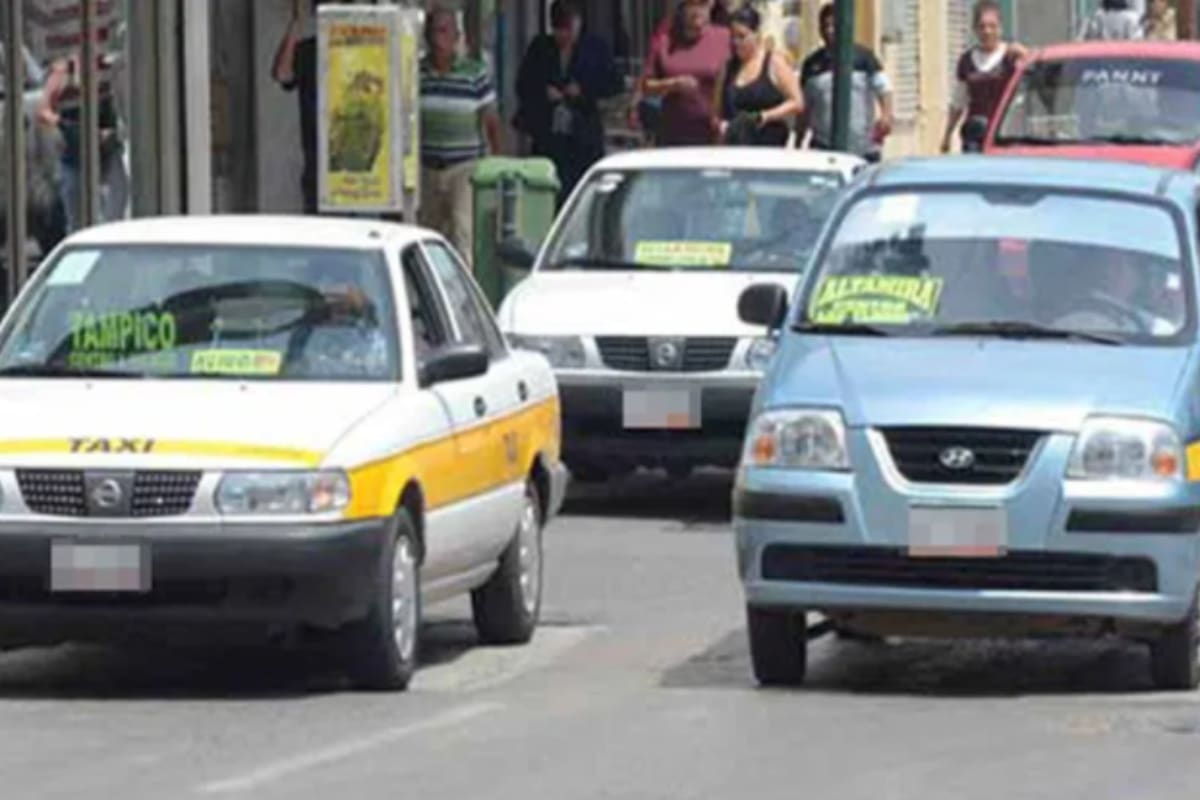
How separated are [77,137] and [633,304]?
5.23 m

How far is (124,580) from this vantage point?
484 inches

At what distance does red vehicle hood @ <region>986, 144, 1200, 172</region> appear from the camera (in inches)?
938

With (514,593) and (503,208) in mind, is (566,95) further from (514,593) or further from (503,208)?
(514,593)

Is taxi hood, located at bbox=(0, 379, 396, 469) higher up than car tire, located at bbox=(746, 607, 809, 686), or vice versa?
taxi hood, located at bbox=(0, 379, 396, 469)

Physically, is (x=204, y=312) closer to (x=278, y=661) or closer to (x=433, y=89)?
(x=278, y=661)

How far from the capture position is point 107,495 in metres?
12.3

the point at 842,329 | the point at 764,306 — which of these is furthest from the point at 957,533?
the point at 764,306

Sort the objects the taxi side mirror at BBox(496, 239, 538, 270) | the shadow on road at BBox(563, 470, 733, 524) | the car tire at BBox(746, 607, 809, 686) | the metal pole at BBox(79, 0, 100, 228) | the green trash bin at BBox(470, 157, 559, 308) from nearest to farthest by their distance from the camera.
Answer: the car tire at BBox(746, 607, 809, 686) → the shadow on road at BBox(563, 470, 733, 524) → the taxi side mirror at BBox(496, 239, 538, 270) → the metal pole at BBox(79, 0, 100, 228) → the green trash bin at BBox(470, 157, 559, 308)

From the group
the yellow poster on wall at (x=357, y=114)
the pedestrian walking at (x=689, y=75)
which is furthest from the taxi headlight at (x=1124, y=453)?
the pedestrian walking at (x=689, y=75)

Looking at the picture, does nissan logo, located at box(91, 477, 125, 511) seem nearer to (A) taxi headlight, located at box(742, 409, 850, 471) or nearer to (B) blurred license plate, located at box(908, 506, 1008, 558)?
(A) taxi headlight, located at box(742, 409, 850, 471)

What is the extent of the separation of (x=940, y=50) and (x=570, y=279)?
25.3 metres

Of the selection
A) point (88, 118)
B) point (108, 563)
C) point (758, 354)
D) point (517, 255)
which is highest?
point (88, 118)

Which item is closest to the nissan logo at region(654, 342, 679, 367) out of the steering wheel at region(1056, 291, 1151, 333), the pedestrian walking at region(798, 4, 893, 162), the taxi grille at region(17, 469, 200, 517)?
the steering wheel at region(1056, 291, 1151, 333)

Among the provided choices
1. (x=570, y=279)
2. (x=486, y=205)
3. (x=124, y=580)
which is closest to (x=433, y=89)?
(x=486, y=205)
